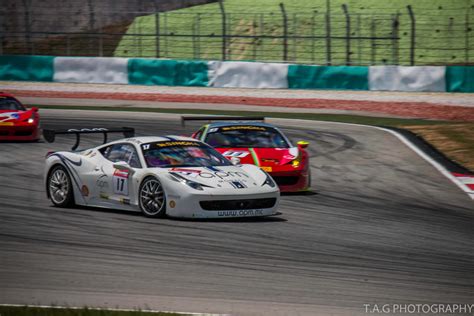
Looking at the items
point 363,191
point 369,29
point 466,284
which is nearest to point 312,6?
point 369,29

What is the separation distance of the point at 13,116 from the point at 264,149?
784 centimetres

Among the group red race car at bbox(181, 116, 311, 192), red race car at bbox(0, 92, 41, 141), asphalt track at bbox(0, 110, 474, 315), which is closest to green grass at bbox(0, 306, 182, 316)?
asphalt track at bbox(0, 110, 474, 315)

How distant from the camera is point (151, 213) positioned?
1260 centimetres

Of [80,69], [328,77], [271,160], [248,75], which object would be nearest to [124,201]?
[271,160]

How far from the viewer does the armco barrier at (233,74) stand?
32.0m

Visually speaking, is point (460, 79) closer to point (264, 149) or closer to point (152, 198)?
point (264, 149)

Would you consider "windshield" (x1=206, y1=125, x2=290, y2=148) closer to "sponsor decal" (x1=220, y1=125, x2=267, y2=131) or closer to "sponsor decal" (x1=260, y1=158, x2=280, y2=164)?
"sponsor decal" (x1=220, y1=125, x2=267, y2=131)

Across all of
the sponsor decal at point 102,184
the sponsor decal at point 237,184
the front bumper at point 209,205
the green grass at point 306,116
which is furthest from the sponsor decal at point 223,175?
the green grass at point 306,116

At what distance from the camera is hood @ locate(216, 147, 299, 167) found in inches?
595

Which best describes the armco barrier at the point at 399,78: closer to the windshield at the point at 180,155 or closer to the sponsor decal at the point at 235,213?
the windshield at the point at 180,155

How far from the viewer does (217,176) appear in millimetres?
12570

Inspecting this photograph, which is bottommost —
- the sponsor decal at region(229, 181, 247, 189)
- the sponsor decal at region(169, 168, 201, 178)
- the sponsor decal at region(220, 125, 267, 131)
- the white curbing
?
the sponsor decal at region(229, 181, 247, 189)

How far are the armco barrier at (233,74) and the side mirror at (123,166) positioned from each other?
19955 mm

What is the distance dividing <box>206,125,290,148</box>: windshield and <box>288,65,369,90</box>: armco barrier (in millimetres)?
16462
